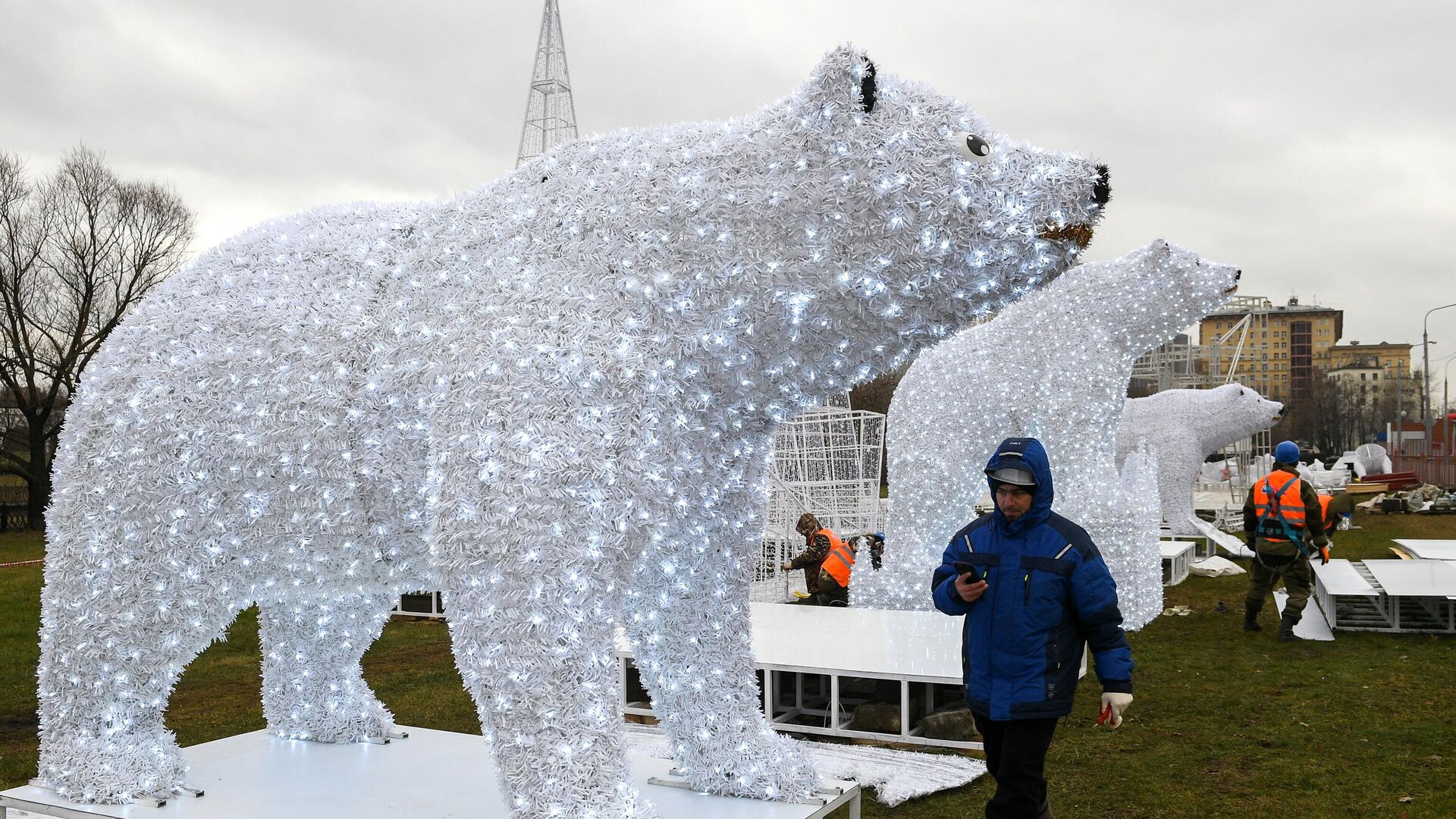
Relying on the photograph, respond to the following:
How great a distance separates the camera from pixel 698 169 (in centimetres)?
256

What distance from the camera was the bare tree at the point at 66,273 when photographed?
672 inches

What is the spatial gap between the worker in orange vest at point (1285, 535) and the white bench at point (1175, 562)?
2320 mm

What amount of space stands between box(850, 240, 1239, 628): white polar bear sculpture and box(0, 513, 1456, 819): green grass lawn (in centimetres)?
93

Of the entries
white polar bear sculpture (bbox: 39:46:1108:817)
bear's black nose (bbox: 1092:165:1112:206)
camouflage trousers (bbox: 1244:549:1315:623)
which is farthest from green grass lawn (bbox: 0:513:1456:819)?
bear's black nose (bbox: 1092:165:1112:206)

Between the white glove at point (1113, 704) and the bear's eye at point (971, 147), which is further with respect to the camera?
the white glove at point (1113, 704)

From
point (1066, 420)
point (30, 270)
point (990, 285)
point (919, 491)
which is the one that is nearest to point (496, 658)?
point (990, 285)

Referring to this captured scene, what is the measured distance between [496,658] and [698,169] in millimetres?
1211

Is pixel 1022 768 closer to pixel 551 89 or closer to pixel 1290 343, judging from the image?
pixel 551 89

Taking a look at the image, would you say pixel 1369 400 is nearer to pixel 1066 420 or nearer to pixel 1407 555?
pixel 1407 555

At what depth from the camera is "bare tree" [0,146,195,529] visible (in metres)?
17.1

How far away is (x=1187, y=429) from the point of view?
12547 millimetres

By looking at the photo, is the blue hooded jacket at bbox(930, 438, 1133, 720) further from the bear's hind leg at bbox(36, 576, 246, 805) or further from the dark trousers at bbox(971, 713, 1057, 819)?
the bear's hind leg at bbox(36, 576, 246, 805)

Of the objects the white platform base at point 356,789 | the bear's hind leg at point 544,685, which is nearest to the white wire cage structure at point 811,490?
the white platform base at point 356,789

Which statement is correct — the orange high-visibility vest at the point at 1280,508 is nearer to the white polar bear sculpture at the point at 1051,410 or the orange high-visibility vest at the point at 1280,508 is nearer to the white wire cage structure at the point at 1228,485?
the white polar bear sculpture at the point at 1051,410
